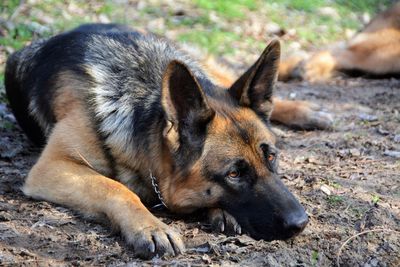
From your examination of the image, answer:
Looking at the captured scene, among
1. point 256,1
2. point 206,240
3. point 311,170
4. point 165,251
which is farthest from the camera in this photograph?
point 256,1

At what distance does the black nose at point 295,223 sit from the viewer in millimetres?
3690

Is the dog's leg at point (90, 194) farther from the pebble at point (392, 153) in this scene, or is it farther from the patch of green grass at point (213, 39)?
the patch of green grass at point (213, 39)

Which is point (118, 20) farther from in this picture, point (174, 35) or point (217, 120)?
point (217, 120)

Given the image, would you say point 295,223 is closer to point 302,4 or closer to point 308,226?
point 308,226

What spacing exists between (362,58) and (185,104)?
561 centimetres

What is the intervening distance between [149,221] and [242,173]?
2.30ft

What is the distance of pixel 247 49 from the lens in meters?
9.96

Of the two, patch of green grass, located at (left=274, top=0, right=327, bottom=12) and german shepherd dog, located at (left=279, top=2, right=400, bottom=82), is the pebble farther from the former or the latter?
patch of green grass, located at (left=274, top=0, right=327, bottom=12)

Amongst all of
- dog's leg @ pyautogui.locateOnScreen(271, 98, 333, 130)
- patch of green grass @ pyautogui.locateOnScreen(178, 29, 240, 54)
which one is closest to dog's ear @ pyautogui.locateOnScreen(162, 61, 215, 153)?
dog's leg @ pyautogui.locateOnScreen(271, 98, 333, 130)

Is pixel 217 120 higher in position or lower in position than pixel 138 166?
higher

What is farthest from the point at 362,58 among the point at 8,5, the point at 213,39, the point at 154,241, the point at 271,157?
the point at 154,241

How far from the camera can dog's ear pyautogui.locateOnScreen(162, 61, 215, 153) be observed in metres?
3.84

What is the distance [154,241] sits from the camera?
3.62 meters

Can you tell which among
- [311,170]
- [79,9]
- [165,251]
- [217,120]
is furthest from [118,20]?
[165,251]
